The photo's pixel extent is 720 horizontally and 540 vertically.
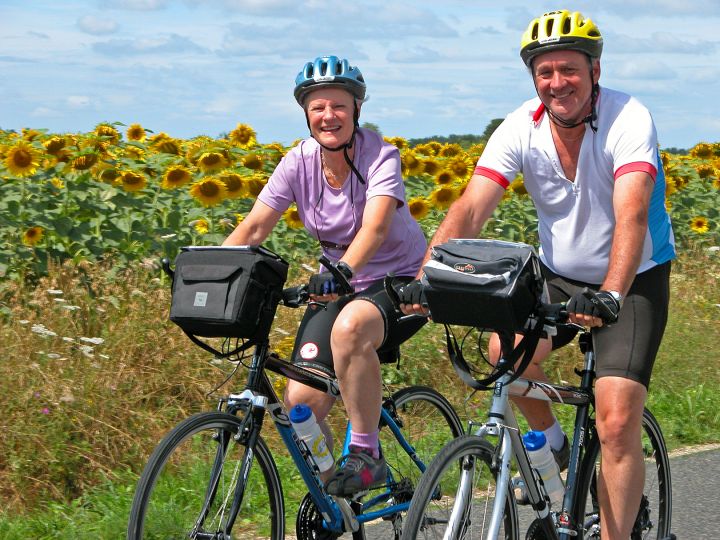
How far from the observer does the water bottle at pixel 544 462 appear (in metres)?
4.15

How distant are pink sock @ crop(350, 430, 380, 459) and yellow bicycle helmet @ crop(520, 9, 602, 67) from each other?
1.61 meters

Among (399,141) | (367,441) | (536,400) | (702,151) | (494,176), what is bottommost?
(367,441)

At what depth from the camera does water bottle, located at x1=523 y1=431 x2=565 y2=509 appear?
4.15 m

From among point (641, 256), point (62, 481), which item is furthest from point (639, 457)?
point (62, 481)

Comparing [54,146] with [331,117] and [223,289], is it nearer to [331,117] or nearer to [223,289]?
[331,117]

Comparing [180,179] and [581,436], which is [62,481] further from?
[180,179]

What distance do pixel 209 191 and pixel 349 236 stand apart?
4.10m

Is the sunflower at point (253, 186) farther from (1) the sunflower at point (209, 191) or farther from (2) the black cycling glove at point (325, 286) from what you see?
(2) the black cycling glove at point (325, 286)

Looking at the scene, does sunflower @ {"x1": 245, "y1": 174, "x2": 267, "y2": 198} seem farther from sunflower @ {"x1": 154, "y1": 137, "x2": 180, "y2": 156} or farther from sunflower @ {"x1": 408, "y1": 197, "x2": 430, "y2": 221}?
sunflower @ {"x1": 154, "y1": 137, "x2": 180, "y2": 156}

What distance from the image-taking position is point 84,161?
9.05m

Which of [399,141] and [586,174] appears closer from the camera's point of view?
[586,174]

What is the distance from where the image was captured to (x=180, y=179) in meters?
9.32

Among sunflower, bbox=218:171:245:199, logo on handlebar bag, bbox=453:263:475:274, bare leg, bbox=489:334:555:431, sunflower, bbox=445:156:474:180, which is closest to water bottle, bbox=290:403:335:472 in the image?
bare leg, bbox=489:334:555:431

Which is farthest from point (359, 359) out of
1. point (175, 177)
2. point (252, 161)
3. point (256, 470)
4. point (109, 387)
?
point (252, 161)
